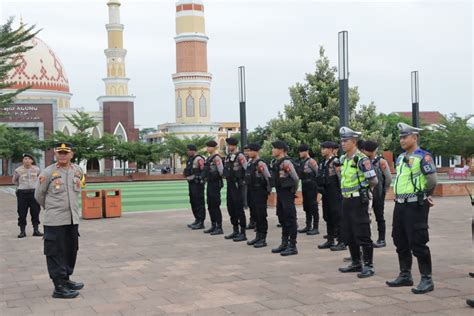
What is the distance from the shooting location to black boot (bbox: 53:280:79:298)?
620 centimetres

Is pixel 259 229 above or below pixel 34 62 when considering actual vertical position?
below

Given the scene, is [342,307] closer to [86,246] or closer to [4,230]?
[86,246]

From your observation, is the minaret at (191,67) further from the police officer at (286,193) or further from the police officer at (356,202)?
the police officer at (356,202)

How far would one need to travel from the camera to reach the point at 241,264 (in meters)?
7.84

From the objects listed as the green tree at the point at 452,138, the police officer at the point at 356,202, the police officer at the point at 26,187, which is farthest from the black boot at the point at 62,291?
the green tree at the point at 452,138

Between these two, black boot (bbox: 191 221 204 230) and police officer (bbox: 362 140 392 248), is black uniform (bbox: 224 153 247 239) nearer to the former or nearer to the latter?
black boot (bbox: 191 221 204 230)

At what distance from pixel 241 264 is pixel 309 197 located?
3445 millimetres

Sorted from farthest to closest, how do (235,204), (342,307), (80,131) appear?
1. (80,131)
2. (235,204)
3. (342,307)

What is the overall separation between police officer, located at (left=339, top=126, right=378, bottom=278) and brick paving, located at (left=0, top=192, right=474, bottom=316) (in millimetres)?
271

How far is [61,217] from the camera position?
6359 mm

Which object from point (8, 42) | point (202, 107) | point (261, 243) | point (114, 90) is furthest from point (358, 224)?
point (202, 107)

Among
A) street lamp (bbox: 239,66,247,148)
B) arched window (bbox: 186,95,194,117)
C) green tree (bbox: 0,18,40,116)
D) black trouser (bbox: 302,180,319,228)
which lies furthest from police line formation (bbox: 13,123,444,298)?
arched window (bbox: 186,95,194,117)

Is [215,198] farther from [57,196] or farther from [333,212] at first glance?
[57,196]

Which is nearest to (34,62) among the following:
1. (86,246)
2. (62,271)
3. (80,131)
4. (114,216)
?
(80,131)
